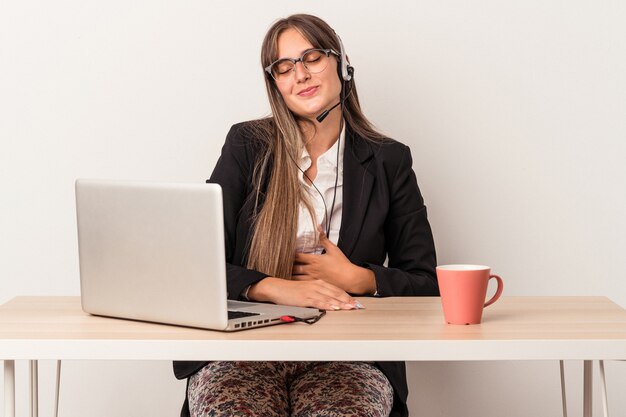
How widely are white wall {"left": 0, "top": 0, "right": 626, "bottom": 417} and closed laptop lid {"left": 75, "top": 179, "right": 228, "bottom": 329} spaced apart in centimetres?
116

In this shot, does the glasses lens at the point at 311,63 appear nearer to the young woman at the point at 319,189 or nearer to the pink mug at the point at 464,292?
the young woman at the point at 319,189

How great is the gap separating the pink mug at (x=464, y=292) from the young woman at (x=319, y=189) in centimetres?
41

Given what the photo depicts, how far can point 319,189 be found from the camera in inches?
85.7

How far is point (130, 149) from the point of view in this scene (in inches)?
106

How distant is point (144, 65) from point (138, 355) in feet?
4.91

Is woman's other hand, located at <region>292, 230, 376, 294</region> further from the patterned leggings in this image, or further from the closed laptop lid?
the closed laptop lid

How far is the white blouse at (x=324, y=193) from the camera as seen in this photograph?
2113 millimetres

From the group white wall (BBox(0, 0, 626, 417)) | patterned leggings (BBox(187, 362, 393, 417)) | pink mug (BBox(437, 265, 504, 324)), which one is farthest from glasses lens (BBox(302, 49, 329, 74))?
pink mug (BBox(437, 265, 504, 324))

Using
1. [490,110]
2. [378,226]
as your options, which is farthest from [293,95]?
[490,110]

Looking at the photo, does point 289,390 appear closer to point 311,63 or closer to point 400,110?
point 311,63

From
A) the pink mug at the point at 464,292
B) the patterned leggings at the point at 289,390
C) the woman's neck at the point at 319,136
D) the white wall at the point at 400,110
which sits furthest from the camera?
the white wall at the point at 400,110

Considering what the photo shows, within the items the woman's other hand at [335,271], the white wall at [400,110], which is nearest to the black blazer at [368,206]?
the woman's other hand at [335,271]

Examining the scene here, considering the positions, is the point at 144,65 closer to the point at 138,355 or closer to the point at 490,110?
the point at 490,110

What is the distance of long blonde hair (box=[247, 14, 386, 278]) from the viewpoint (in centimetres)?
202
